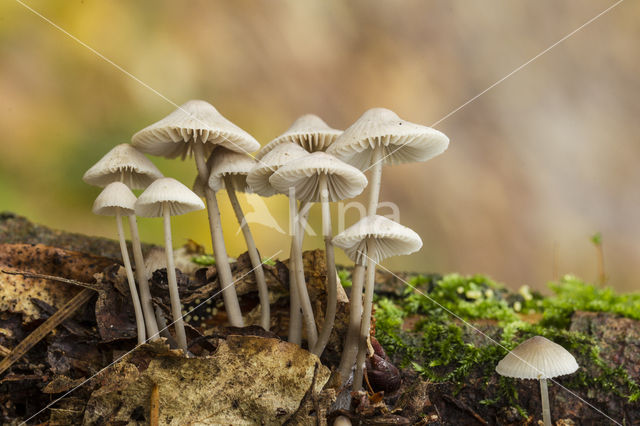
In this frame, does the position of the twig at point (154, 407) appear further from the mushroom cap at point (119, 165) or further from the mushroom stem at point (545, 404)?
the mushroom stem at point (545, 404)

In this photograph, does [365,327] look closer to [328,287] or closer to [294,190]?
[328,287]

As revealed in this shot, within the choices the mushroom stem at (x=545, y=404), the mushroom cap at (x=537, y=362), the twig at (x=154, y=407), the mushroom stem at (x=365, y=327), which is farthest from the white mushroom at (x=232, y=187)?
the mushroom stem at (x=545, y=404)

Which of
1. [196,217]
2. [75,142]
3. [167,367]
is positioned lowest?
[167,367]

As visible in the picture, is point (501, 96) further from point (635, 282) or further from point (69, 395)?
point (69, 395)

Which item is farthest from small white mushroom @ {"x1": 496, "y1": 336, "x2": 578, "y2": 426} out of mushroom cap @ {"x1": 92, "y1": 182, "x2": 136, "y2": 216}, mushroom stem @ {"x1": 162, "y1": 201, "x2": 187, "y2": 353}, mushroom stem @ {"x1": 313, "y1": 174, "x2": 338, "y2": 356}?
mushroom cap @ {"x1": 92, "y1": 182, "x2": 136, "y2": 216}

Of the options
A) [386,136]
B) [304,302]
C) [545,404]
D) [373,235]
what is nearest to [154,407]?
[304,302]

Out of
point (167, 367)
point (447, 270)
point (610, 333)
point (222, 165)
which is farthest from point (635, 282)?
point (167, 367)
